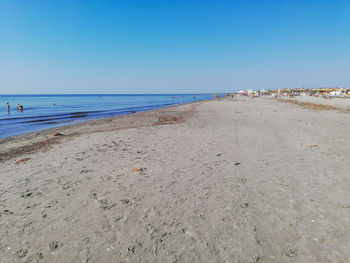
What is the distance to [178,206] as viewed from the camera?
14.3 feet

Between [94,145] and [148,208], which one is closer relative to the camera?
[148,208]

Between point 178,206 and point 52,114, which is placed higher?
point 52,114

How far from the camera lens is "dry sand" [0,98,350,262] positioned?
3.11 m

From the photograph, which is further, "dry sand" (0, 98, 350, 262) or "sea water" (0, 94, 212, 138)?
"sea water" (0, 94, 212, 138)

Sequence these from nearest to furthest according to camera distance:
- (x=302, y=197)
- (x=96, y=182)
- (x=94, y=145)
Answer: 1. (x=302, y=197)
2. (x=96, y=182)
3. (x=94, y=145)

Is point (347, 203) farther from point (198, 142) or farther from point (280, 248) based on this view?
point (198, 142)

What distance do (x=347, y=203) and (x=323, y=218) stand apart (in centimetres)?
102

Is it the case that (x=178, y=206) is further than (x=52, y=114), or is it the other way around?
(x=52, y=114)

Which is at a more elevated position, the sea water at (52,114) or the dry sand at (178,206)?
the sea water at (52,114)

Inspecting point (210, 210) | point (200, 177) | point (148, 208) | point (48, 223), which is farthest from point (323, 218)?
point (48, 223)

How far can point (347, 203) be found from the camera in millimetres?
4219

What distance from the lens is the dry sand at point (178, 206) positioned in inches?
123

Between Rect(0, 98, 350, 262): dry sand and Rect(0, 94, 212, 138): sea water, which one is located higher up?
Rect(0, 94, 212, 138): sea water

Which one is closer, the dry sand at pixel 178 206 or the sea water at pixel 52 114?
the dry sand at pixel 178 206
